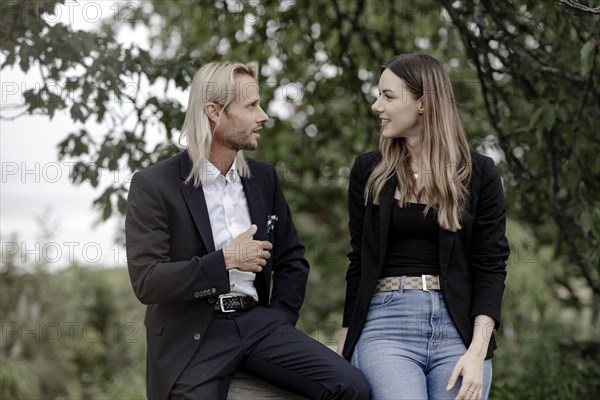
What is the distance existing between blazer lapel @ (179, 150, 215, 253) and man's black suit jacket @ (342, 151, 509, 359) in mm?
651

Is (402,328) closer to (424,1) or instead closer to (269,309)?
(269,309)

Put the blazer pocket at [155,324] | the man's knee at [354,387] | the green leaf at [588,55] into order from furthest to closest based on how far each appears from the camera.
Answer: the green leaf at [588,55]
the blazer pocket at [155,324]
the man's knee at [354,387]

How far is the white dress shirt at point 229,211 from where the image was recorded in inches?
130

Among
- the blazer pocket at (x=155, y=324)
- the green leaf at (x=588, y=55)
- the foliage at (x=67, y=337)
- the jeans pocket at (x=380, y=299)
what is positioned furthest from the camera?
the foliage at (x=67, y=337)

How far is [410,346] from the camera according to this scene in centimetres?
321

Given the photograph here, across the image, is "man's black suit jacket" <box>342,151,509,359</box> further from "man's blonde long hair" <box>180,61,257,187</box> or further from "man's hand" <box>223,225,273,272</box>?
"man's blonde long hair" <box>180,61,257,187</box>

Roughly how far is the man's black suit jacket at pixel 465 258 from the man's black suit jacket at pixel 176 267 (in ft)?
0.97

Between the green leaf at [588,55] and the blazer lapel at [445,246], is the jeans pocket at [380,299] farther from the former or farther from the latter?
the green leaf at [588,55]

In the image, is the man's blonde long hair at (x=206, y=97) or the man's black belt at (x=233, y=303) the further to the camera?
the man's blonde long hair at (x=206, y=97)

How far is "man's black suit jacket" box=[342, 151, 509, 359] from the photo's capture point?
3287 millimetres

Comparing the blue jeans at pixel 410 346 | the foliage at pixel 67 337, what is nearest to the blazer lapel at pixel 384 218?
the blue jeans at pixel 410 346

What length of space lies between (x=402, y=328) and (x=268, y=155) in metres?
4.04

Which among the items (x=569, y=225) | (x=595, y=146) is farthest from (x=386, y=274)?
(x=569, y=225)

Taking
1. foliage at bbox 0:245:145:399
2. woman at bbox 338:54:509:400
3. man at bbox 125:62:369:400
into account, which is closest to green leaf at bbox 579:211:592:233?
woman at bbox 338:54:509:400
